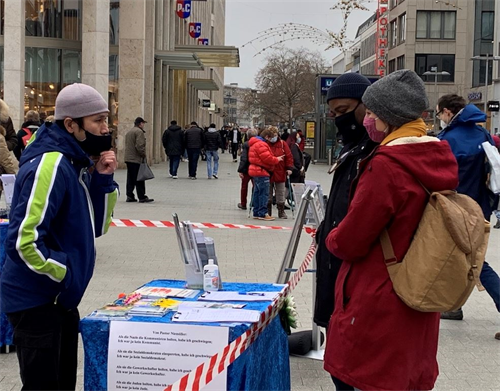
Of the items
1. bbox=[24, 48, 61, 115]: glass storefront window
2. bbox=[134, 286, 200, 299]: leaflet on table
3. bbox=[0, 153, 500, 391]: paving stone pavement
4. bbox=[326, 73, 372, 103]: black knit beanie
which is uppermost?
bbox=[24, 48, 61, 115]: glass storefront window

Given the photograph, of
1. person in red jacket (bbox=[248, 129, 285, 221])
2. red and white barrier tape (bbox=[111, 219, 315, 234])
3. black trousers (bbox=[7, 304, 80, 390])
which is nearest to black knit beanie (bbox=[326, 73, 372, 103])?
black trousers (bbox=[7, 304, 80, 390])

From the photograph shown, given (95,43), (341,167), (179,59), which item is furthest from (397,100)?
(179,59)

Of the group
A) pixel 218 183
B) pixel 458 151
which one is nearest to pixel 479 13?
pixel 218 183

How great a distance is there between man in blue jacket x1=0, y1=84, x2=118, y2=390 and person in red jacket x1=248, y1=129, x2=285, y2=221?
11.2 m

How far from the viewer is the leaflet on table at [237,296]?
422 cm

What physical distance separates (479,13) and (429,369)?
67466mm

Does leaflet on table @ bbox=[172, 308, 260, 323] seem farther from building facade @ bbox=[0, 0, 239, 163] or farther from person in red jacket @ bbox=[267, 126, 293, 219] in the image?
building facade @ bbox=[0, 0, 239, 163]

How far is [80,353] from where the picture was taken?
19.7 ft

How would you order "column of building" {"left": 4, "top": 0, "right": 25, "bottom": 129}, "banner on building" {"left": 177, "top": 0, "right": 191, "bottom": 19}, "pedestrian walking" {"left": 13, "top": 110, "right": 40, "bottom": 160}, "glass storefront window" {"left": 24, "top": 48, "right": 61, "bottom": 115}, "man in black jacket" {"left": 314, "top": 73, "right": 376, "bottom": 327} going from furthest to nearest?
1. "banner on building" {"left": 177, "top": 0, "right": 191, "bottom": 19}
2. "glass storefront window" {"left": 24, "top": 48, "right": 61, "bottom": 115}
3. "column of building" {"left": 4, "top": 0, "right": 25, "bottom": 129}
4. "pedestrian walking" {"left": 13, "top": 110, "right": 40, "bottom": 160}
5. "man in black jacket" {"left": 314, "top": 73, "right": 376, "bottom": 327}

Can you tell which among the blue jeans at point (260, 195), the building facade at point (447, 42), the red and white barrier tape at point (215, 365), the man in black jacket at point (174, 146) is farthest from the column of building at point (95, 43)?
the building facade at point (447, 42)

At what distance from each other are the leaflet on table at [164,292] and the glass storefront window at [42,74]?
25241 mm

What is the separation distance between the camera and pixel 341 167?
4254 millimetres

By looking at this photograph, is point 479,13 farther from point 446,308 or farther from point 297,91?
point 446,308

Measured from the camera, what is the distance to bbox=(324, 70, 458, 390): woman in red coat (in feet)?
10.4
